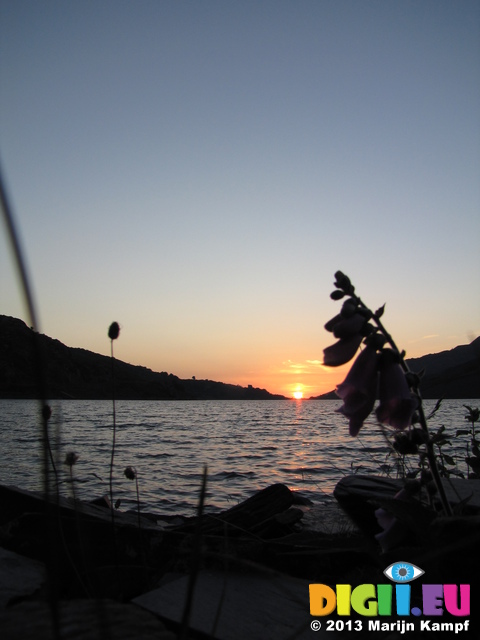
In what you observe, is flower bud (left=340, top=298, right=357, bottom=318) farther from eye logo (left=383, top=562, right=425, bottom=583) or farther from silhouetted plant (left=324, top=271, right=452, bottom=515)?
eye logo (left=383, top=562, right=425, bottom=583)

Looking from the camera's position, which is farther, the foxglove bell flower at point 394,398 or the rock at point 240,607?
the rock at point 240,607

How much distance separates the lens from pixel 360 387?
1520 millimetres

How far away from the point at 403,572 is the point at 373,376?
1.80ft

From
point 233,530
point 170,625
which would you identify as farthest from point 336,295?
point 233,530

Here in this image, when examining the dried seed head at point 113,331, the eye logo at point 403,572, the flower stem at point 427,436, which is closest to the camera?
the eye logo at point 403,572

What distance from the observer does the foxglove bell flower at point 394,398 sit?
1.40 meters

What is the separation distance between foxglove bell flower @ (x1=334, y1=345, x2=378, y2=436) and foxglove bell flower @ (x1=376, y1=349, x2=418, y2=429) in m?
0.05

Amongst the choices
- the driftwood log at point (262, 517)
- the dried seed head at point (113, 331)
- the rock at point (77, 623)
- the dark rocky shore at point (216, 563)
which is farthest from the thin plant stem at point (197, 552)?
the driftwood log at point (262, 517)

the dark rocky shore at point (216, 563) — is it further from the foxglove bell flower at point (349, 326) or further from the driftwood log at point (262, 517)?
the foxglove bell flower at point (349, 326)

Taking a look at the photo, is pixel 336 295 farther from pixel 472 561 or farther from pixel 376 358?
pixel 472 561

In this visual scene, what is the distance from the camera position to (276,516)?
3369 millimetres

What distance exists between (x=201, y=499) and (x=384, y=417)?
1.07m

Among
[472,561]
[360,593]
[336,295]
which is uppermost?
[336,295]

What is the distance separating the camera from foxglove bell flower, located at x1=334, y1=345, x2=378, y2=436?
153cm
